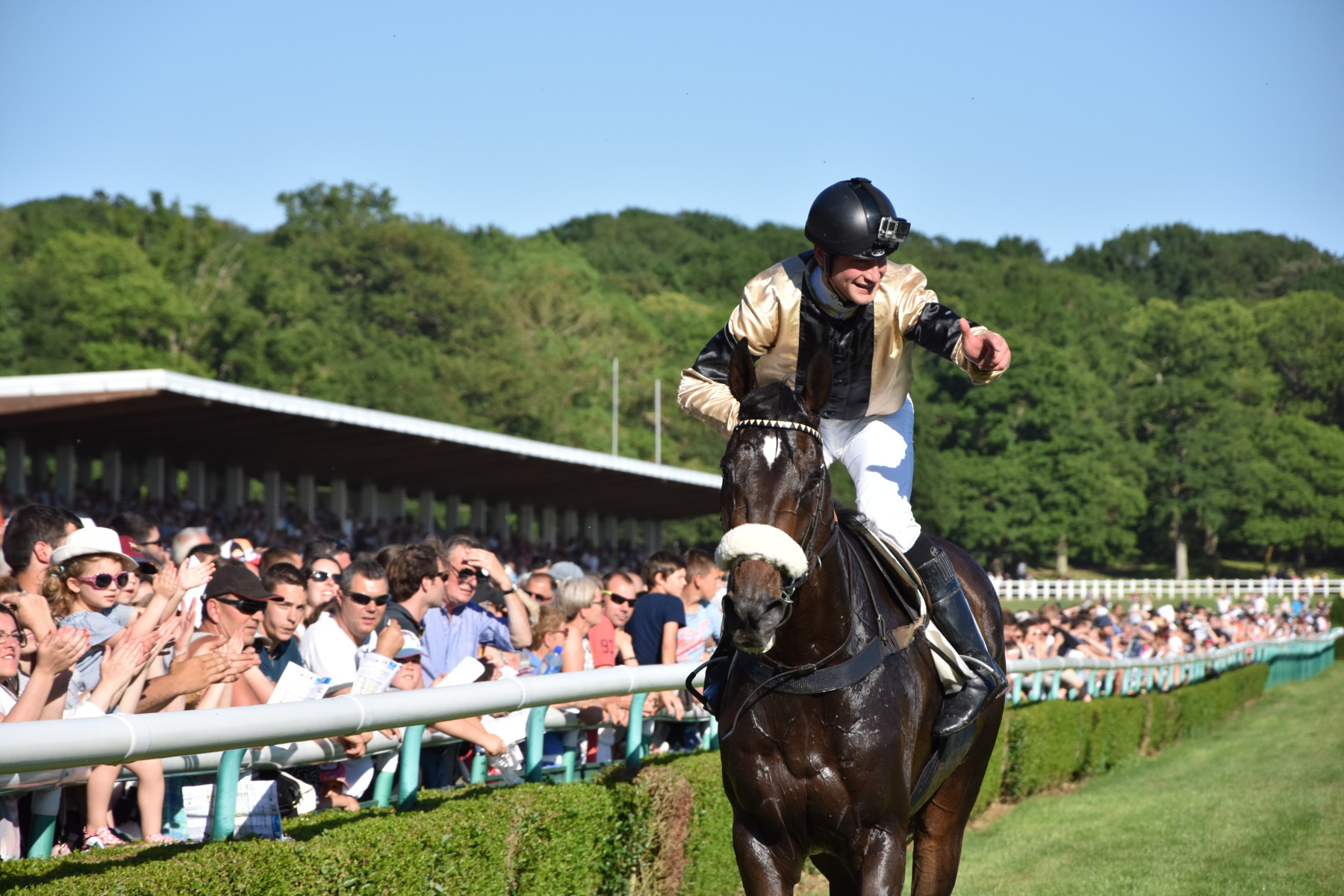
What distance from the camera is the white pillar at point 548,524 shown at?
32750 mm

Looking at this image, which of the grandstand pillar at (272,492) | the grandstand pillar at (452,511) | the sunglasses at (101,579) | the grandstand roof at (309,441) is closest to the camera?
the sunglasses at (101,579)

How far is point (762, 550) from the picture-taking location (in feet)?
10.7

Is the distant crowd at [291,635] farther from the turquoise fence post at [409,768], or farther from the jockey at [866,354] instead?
the jockey at [866,354]

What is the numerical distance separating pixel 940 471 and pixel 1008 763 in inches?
2057

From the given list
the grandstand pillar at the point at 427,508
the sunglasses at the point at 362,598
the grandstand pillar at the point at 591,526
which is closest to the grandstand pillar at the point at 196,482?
the grandstand pillar at the point at 427,508

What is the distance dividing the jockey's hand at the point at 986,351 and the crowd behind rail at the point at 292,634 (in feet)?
7.24

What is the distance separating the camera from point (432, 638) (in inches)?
262

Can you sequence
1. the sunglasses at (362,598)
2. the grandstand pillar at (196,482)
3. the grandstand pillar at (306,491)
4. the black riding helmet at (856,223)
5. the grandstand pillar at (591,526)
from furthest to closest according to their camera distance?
the grandstand pillar at (591,526) < the grandstand pillar at (306,491) < the grandstand pillar at (196,482) < the sunglasses at (362,598) < the black riding helmet at (856,223)

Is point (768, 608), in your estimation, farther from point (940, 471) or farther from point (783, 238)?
point (783, 238)

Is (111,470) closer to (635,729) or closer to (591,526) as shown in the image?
(591,526)

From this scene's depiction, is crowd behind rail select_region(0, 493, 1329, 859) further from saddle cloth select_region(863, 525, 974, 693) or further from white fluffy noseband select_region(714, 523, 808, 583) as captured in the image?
saddle cloth select_region(863, 525, 974, 693)

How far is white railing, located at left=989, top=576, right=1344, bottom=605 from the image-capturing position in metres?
48.4

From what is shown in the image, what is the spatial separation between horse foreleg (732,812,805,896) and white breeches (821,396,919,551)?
3.46 feet

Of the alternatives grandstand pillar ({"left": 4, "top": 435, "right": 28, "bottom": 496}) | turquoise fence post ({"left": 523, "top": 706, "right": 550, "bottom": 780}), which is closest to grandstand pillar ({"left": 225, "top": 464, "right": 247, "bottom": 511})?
grandstand pillar ({"left": 4, "top": 435, "right": 28, "bottom": 496})
